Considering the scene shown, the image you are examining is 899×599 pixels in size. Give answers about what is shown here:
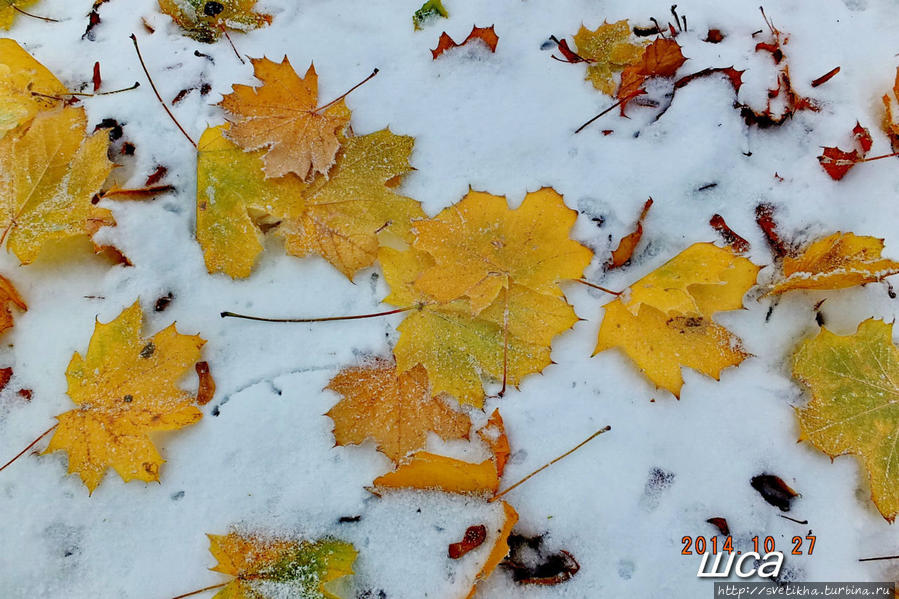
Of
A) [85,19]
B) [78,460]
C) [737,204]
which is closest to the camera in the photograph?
[78,460]

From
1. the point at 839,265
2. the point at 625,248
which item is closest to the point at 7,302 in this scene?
the point at 625,248

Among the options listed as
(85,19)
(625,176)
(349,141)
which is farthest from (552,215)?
(85,19)

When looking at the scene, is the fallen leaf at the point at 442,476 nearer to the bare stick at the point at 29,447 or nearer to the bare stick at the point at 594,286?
the bare stick at the point at 594,286

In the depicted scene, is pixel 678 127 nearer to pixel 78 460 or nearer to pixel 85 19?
pixel 78 460

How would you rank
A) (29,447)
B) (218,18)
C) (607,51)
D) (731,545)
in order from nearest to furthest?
(731,545), (29,447), (607,51), (218,18)

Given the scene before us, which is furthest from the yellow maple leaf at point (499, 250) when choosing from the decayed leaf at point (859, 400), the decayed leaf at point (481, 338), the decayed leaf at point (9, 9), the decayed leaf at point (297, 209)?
the decayed leaf at point (9, 9)

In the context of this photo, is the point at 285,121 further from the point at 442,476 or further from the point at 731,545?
the point at 731,545
